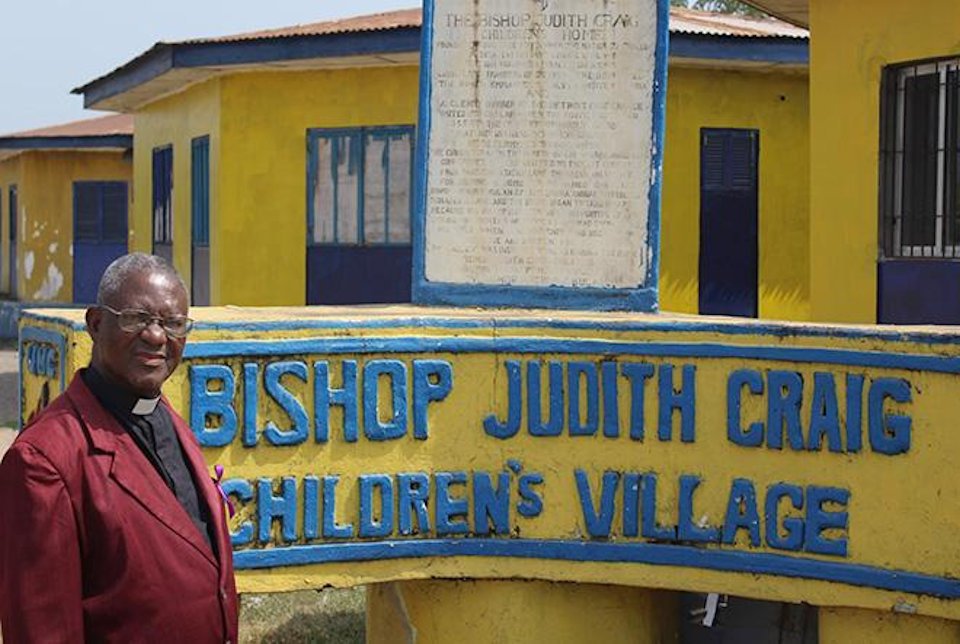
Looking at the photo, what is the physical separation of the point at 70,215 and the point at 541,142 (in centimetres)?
2070

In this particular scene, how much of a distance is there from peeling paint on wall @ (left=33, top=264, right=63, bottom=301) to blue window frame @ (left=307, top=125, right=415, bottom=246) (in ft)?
43.3

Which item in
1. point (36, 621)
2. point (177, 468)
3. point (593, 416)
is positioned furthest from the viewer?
point (593, 416)

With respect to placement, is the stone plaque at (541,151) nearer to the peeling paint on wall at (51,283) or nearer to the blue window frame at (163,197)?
the blue window frame at (163,197)

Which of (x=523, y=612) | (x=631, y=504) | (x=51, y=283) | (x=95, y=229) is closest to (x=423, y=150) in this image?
(x=631, y=504)

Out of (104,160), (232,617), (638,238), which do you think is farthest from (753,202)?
(104,160)

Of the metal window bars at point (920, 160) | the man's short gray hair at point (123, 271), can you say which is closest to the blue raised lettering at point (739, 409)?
the man's short gray hair at point (123, 271)

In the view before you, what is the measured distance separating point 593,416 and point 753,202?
350 inches

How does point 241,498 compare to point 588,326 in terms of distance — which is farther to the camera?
point 588,326

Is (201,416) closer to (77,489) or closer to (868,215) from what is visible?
(77,489)

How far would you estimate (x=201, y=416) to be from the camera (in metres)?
5.98

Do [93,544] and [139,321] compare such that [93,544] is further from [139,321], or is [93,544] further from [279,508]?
[279,508]

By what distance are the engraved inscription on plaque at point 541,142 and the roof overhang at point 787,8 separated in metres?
4.44

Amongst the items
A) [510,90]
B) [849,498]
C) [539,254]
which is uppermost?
[510,90]

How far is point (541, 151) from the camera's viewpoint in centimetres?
761
